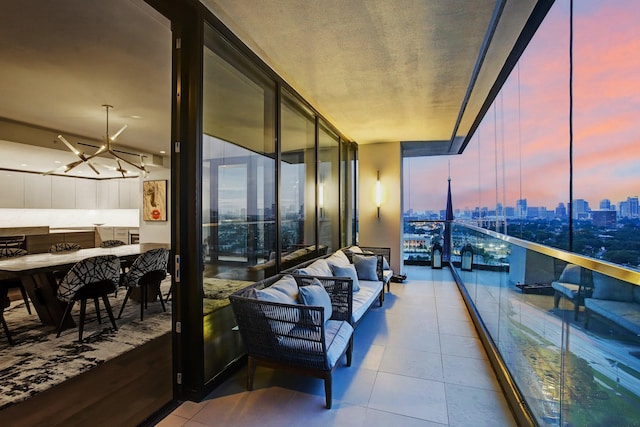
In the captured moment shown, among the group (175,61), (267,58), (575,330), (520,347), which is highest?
(267,58)

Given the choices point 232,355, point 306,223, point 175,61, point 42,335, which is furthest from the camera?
point 306,223

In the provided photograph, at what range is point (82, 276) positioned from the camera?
3.42m

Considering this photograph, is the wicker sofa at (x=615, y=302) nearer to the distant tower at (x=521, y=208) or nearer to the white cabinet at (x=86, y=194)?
the distant tower at (x=521, y=208)

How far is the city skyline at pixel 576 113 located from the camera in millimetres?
1474

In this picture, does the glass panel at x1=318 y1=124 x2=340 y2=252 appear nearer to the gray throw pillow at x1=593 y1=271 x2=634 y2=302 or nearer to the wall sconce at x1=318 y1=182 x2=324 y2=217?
the wall sconce at x1=318 y1=182 x2=324 y2=217

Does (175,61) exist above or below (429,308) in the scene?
above

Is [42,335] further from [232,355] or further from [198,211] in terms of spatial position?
[198,211]

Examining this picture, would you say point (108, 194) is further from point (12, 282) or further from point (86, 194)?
point (12, 282)

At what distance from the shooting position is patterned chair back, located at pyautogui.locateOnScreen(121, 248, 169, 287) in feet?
13.5

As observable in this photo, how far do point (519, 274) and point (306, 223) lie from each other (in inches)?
109

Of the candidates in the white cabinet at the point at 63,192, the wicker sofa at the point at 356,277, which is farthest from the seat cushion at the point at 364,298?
the white cabinet at the point at 63,192

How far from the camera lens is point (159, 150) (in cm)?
705

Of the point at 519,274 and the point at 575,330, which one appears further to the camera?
the point at 519,274

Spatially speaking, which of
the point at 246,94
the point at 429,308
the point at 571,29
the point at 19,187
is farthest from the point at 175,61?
the point at 19,187
